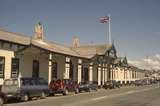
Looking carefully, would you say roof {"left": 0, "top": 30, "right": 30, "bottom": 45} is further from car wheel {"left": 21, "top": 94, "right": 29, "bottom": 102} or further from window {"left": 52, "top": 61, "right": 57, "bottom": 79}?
car wheel {"left": 21, "top": 94, "right": 29, "bottom": 102}

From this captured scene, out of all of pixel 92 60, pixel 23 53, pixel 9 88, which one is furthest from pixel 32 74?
pixel 92 60

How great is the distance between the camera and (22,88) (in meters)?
26.0

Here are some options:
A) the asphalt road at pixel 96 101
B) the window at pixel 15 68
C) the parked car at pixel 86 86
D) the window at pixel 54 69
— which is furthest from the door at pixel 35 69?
the asphalt road at pixel 96 101

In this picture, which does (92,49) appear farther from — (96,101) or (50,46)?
(96,101)

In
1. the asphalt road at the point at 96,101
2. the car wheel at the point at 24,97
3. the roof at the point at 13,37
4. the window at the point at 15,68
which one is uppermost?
the roof at the point at 13,37

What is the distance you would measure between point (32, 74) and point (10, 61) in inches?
178

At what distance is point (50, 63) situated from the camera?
4238 centimetres

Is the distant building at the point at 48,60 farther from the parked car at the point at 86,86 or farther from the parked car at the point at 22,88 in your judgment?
the parked car at the point at 22,88

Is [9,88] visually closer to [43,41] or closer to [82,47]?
[43,41]

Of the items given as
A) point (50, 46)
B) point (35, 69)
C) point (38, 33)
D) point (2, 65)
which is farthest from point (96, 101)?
point (38, 33)

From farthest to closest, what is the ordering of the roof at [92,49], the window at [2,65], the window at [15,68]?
the roof at [92,49] < the window at [15,68] < the window at [2,65]

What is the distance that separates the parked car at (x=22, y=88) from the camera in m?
25.5

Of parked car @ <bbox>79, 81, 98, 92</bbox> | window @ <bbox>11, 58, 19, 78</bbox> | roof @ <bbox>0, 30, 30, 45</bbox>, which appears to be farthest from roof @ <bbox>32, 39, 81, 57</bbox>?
window @ <bbox>11, 58, 19, 78</bbox>

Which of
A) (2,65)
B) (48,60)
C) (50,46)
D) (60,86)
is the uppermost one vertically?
(50,46)
